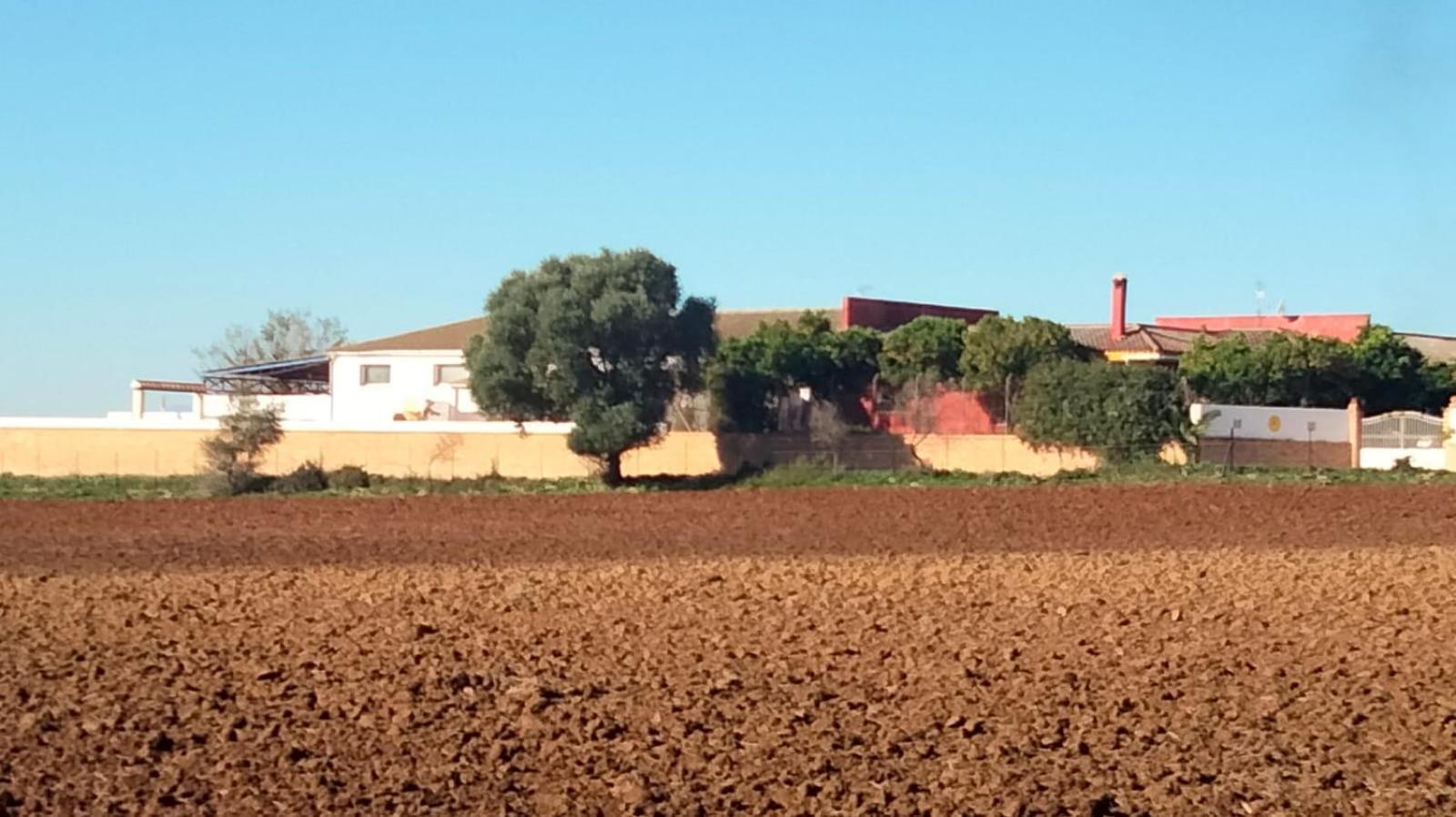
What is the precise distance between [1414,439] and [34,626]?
50.0 m

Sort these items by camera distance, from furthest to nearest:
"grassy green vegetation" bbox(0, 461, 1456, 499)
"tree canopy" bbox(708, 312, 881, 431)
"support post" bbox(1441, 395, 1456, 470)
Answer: "tree canopy" bbox(708, 312, 881, 431)
"support post" bbox(1441, 395, 1456, 470)
"grassy green vegetation" bbox(0, 461, 1456, 499)

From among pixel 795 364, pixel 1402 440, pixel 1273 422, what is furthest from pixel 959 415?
pixel 1402 440

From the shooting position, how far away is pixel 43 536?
39219 mm

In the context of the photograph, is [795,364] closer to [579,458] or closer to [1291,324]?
[579,458]

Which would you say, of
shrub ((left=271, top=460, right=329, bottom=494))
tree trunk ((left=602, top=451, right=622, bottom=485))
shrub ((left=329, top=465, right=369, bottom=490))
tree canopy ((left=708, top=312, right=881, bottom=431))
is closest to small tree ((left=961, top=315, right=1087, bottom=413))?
tree canopy ((left=708, top=312, right=881, bottom=431))

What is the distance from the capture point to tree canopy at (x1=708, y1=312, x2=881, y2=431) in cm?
6194

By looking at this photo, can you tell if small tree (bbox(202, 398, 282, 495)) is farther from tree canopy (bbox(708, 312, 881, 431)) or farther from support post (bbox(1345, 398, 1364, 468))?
support post (bbox(1345, 398, 1364, 468))

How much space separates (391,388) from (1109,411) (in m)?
28.4

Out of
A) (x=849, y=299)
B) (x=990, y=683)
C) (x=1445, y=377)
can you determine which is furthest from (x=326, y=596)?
(x=1445, y=377)

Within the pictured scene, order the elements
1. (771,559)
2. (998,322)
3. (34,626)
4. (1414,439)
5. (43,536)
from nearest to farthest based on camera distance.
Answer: (34,626) → (771,559) → (43,536) → (1414,439) → (998,322)

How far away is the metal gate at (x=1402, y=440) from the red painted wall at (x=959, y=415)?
11.8m

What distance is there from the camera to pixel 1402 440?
201ft

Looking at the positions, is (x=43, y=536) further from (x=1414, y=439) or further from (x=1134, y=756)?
(x=1414, y=439)

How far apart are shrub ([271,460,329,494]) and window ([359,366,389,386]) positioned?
15.5 metres
